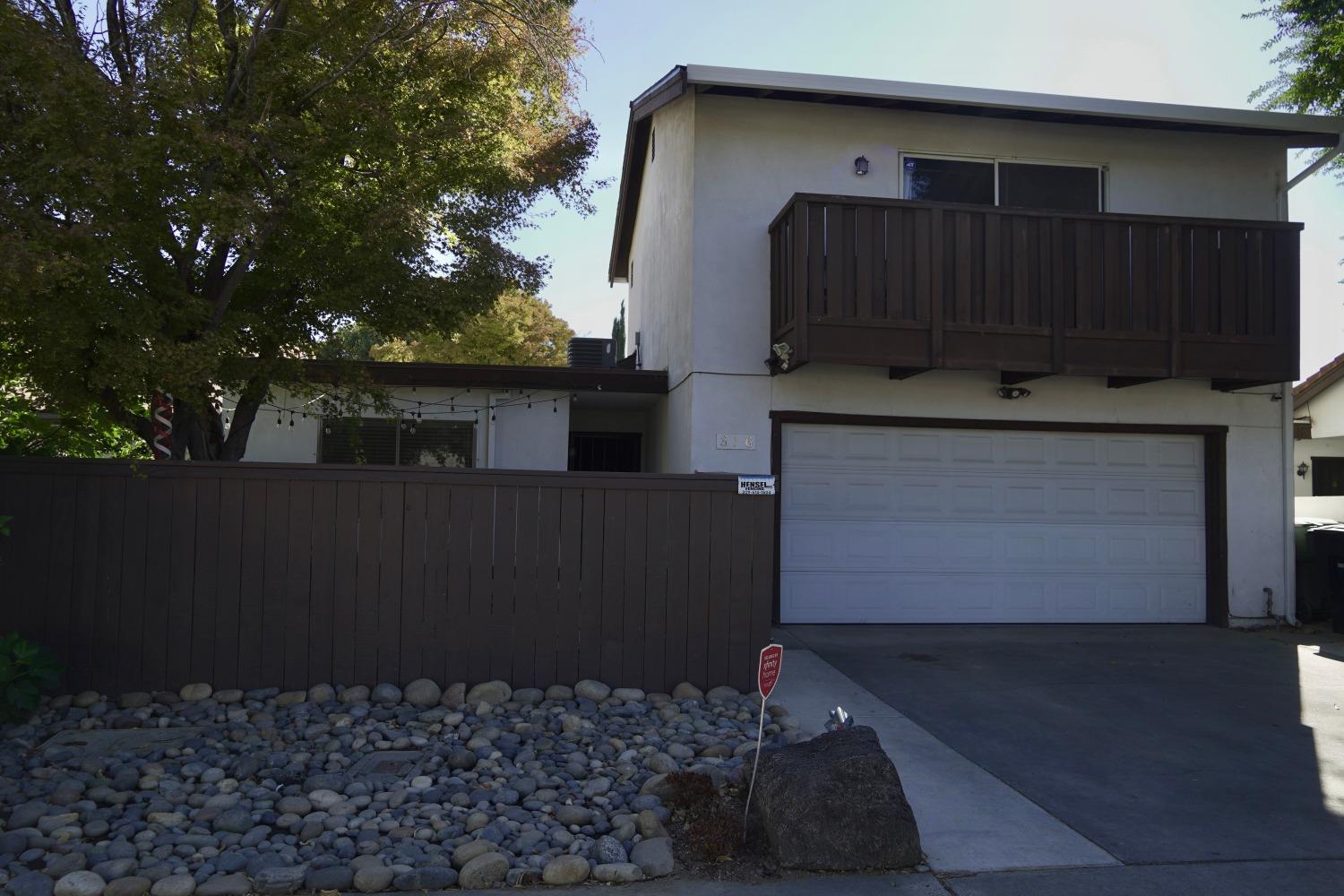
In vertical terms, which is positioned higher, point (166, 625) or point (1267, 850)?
point (166, 625)

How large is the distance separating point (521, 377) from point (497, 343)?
44.0ft

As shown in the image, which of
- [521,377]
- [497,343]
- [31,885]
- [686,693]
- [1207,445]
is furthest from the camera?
[497,343]

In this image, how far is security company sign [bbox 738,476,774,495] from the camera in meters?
7.30

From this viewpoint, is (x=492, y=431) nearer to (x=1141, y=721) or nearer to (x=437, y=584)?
(x=437, y=584)

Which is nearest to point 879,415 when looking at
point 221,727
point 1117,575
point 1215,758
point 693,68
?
point 1117,575

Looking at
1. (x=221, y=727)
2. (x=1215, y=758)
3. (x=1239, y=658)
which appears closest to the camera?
(x=1215, y=758)

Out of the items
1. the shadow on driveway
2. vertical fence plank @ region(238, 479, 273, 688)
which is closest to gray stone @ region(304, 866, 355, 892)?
vertical fence plank @ region(238, 479, 273, 688)

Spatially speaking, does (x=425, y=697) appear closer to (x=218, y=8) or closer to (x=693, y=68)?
(x=218, y=8)

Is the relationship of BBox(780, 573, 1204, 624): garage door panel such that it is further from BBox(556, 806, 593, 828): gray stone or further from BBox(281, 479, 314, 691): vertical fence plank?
BBox(556, 806, 593, 828): gray stone

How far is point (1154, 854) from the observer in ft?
14.9

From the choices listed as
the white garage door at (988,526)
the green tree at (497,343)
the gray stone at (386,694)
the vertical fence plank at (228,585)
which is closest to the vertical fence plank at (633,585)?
the gray stone at (386,694)

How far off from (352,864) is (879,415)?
7.34 meters

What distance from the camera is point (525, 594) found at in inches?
283

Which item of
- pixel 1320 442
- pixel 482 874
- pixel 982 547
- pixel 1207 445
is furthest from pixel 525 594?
pixel 1320 442
